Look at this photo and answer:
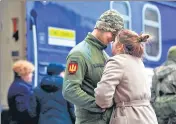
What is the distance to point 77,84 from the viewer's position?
93.5 inches

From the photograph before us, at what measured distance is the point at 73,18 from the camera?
13.3 feet

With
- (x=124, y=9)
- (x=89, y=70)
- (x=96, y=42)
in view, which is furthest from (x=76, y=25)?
(x=89, y=70)

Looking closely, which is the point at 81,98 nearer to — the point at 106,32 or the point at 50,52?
the point at 106,32

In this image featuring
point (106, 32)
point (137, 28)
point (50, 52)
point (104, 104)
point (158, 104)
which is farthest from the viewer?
point (137, 28)

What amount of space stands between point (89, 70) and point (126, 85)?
0.27 meters

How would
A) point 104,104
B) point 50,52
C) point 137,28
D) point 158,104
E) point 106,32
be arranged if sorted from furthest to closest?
point 137,28 → point 50,52 → point 158,104 → point 106,32 → point 104,104

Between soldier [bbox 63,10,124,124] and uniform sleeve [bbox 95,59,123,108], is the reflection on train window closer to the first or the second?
soldier [bbox 63,10,124,124]

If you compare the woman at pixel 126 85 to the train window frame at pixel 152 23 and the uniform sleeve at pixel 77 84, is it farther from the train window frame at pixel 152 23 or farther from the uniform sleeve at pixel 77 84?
the train window frame at pixel 152 23

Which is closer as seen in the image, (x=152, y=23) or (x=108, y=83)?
(x=108, y=83)

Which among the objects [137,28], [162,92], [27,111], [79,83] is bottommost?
[27,111]

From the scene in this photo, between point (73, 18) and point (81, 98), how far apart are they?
5.99ft

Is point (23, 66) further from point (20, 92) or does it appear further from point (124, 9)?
point (124, 9)

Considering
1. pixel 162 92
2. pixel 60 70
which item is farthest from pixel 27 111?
pixel 162 92

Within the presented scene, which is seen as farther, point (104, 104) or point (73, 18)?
point (73, 18)
